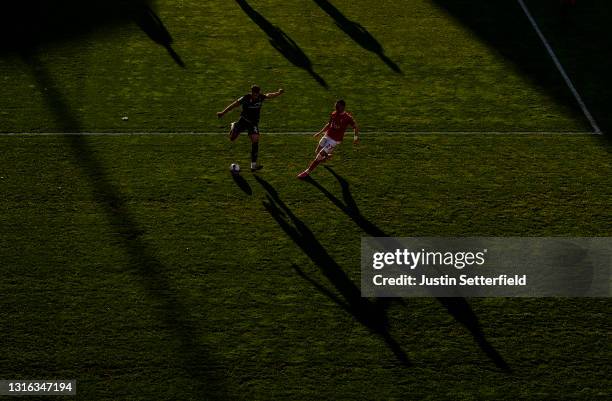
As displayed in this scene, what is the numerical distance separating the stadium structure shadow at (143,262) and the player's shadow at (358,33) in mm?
7962

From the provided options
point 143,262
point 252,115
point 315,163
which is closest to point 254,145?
point 252,115

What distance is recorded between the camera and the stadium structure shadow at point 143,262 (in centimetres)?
1207

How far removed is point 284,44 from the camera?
2367 cm

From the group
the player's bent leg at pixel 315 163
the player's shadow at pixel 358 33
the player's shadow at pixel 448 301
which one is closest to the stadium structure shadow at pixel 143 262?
the player's bent leg at pixel 315 163

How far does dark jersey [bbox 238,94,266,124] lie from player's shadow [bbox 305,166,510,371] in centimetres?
156

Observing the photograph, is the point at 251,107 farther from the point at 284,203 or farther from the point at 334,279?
the point at 334,279

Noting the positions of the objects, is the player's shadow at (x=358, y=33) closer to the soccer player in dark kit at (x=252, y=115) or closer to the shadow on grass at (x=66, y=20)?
the shadow on grass at (x=66, y=20)

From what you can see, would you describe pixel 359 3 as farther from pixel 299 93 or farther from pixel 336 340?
pixel 336 340

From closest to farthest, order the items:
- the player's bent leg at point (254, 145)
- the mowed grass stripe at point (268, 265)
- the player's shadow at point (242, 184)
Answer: the mowed grass stripe at point (268, 265) < the player's shadow at point (242, 184) < the player's bent leg at point (254, 145)

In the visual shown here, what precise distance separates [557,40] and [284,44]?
24.4 ft

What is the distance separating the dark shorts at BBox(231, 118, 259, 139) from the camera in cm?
1716

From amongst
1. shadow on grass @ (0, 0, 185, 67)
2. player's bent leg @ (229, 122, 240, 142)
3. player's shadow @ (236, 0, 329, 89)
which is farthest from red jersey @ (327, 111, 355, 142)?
shadow on grass @ (0, 0, 185, 67)

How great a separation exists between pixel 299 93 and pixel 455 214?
→ 6.34m

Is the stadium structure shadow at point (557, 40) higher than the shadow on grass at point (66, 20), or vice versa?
the stadium structure shadow at point (557, 40)
